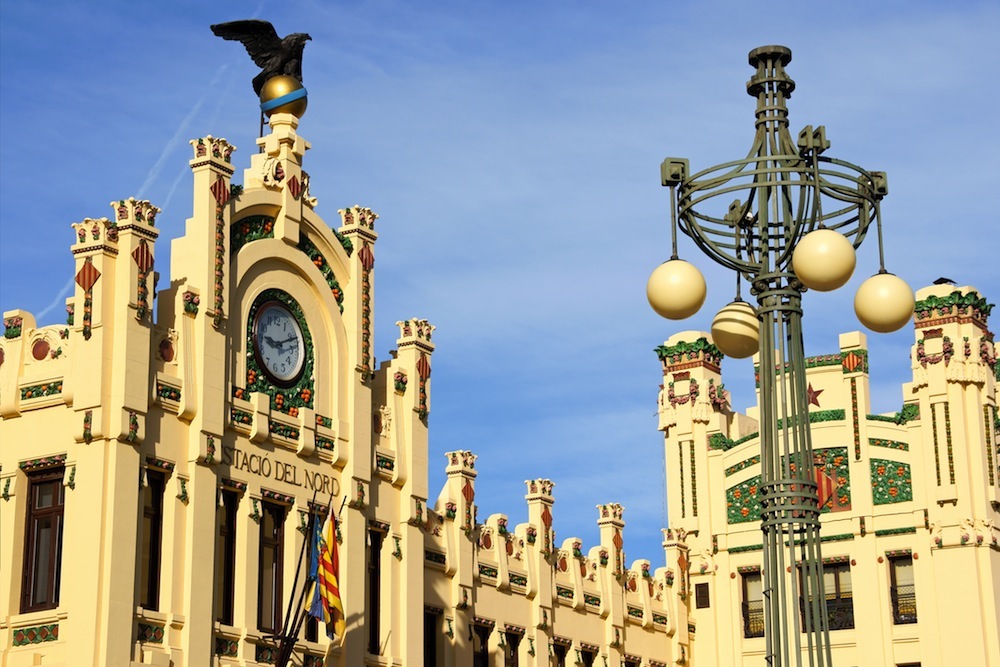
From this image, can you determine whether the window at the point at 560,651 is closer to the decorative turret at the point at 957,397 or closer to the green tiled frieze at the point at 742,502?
the green tiled frieze at the point at 742,502

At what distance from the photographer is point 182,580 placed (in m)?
30.6

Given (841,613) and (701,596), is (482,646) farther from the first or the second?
(841,613)

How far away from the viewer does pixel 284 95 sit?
35.8m

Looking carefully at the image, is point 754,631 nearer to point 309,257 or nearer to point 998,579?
point 998,579

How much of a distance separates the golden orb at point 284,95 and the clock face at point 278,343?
4.10 metres

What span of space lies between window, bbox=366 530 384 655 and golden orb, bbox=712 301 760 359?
17.5m

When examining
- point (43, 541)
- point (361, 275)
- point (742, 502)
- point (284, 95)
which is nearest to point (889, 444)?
point (742, 502)

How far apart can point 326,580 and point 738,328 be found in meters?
14.7

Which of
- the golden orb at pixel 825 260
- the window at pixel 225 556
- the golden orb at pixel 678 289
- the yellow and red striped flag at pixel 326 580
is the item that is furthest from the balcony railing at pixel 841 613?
the golden orb at pixel 825 260

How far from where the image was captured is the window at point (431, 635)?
38.4 m

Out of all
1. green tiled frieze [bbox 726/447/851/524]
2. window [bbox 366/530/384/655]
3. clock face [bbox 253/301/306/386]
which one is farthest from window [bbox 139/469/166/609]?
green tiled frieze [bbox 726/447/851/524]

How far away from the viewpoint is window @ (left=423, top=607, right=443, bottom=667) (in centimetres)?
3844

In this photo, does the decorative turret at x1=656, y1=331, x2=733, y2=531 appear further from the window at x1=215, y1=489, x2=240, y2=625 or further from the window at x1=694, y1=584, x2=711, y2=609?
Answer: the window at x1=215, y1=489, x2=240, y2=625

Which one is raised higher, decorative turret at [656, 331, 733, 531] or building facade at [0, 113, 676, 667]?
decorative turret at [656, 331, 733, 531]
